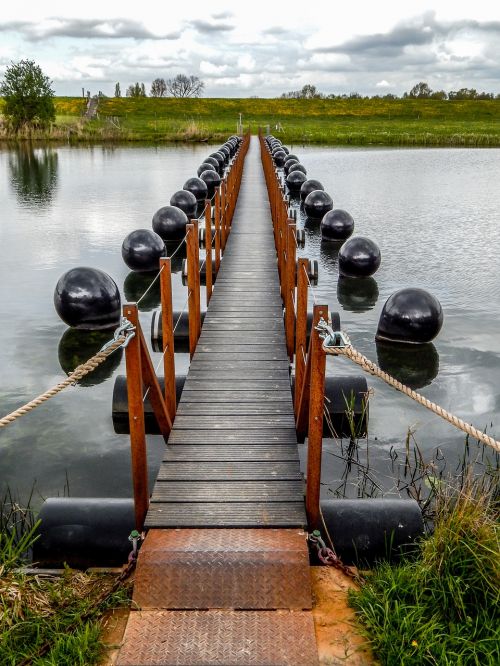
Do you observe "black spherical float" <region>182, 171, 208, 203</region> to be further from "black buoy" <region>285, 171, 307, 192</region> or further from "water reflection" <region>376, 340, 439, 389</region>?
"water reflection" <region>376, 340, 439, 389</region>

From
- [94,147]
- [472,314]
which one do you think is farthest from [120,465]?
[94,147]

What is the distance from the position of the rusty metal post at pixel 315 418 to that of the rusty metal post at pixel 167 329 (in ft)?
7.06

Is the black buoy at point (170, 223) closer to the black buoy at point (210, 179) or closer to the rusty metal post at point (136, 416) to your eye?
the black buoy at point (210, 179)

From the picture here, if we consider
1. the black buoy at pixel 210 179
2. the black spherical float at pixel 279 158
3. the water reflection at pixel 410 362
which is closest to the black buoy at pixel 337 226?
the water reflection at pixel 410 362

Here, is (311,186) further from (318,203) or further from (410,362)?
(410,362)

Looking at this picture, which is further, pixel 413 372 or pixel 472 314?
pixel 472 314

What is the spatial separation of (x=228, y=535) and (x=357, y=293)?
8737 millimetres

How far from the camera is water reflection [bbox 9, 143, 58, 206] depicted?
931 inches

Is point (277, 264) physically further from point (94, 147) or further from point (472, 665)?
point (94, 147)

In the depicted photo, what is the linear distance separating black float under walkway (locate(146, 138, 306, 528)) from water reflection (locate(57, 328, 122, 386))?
1.55 m

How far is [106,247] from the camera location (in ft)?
52.0

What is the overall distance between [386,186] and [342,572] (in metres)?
25.1

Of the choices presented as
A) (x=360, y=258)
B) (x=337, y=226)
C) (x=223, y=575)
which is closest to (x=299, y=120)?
(x=337, y=226)

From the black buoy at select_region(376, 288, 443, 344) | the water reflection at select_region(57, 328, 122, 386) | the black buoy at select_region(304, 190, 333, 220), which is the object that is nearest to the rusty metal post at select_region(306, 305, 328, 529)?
the water reflection at select_region(57, 328, 122, 386)
